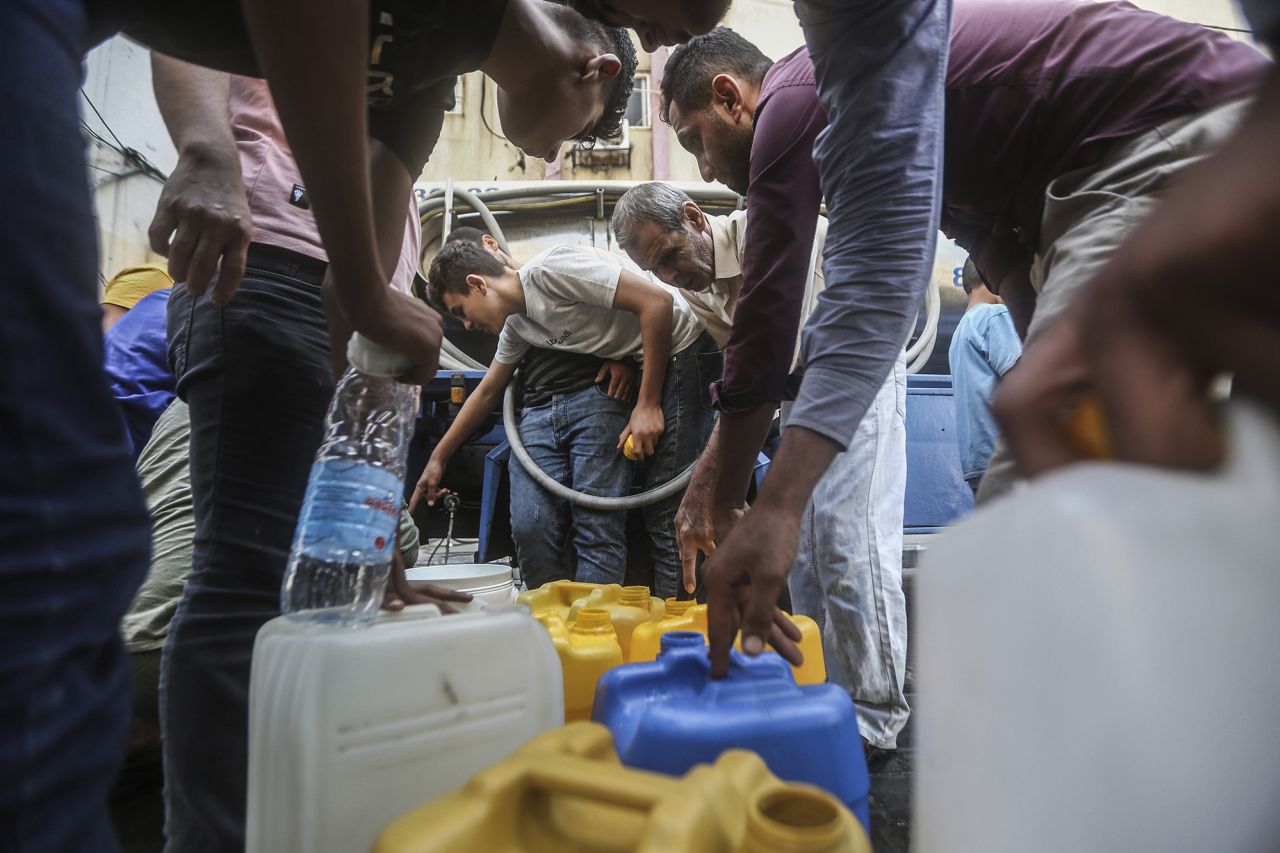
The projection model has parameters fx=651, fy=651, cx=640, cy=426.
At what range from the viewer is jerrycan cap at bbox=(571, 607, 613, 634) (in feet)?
2.79

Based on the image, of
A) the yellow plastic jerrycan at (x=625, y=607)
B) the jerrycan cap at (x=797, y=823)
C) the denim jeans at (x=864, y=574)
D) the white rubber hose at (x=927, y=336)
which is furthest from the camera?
the white rubber hose at (x=927, y=336)

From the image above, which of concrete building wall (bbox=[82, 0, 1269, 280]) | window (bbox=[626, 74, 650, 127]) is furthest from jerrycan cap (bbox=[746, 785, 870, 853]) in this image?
window (bbox=[626, 74, 650, 127])

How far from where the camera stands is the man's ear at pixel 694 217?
62.9 inches

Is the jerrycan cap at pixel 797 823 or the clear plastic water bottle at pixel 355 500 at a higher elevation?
the clear plastic water bottle at pixel 355 500

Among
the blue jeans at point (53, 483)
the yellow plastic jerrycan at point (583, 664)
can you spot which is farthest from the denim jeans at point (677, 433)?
the blue jeans at point (53, 483)

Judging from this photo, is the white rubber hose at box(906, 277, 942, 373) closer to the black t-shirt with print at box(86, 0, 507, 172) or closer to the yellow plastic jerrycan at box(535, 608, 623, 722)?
the yellow plastic jerrycan at box(535, 608, 623, 722)

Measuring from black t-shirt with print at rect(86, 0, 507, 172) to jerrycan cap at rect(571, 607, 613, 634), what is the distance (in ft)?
2.12

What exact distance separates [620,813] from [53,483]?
34 cm

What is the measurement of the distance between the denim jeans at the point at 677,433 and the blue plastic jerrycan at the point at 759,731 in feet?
4.05

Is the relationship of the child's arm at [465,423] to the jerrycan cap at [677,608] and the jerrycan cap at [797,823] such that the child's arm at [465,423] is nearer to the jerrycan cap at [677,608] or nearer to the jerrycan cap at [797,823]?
the jerrycan cap at [677,608]

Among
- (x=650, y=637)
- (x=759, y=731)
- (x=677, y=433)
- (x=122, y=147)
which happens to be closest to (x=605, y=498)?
(x=677, y=433)

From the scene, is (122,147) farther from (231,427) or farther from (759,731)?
(759,731)

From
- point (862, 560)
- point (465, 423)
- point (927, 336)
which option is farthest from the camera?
point (927, 336)

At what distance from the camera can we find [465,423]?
2107 millimetres
